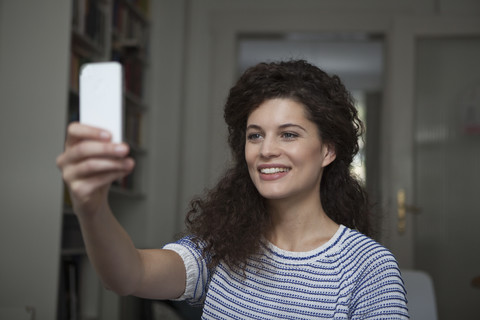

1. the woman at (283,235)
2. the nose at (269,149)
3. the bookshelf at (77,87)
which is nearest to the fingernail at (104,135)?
the woman at (283,235)

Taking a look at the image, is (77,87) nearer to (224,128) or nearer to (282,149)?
(224,128)

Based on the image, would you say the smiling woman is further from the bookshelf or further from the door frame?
the door frame

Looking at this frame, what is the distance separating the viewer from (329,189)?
73.0 inches

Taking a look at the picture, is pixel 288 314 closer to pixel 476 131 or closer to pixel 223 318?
pixel 223 318

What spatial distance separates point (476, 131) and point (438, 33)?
2.42 feet

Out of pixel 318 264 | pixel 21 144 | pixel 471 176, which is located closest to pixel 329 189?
Result: pixel 318 264

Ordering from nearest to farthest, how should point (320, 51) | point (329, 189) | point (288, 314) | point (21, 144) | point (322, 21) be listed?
point (288, 314)
point (329, 189)
point (21, 144)
point (322, 21)
point (320, 51)

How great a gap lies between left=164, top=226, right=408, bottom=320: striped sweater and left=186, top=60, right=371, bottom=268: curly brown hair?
0.05 metres

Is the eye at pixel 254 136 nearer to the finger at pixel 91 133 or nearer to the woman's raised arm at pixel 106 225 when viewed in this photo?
the woman's raised arm at pixel 106 225

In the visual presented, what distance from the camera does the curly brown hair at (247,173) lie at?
5.41 ft

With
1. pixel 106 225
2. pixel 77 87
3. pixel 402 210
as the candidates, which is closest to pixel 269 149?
pixel 106 225

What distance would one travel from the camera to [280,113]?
5.32 feet

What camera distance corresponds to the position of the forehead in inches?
63.6

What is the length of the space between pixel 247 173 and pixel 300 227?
257 millimetres
